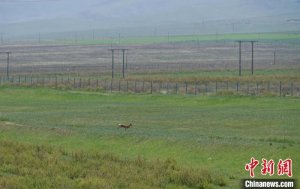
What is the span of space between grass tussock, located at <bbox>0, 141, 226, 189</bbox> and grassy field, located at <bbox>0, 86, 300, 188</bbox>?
0.04 m

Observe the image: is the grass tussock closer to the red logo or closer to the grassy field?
the grassy field

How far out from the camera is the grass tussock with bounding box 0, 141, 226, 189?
21.1 meters

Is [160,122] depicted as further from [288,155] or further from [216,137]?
[288,155]

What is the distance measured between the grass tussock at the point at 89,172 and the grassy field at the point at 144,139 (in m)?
0.04

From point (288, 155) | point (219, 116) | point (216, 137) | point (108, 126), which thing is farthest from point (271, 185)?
point (219, 116)

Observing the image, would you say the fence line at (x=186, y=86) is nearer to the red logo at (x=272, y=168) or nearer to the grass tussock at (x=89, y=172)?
the grass tussock at (x=89, y=172)

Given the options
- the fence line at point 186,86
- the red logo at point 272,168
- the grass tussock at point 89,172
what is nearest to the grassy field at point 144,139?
the grass tussock at point 89,172

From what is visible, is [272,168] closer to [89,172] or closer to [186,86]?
[89,172]

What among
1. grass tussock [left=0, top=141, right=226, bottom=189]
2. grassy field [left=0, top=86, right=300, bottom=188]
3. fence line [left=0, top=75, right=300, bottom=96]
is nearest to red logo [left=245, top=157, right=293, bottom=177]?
grassy field [left=0, top=86, right=300, bottom=188]

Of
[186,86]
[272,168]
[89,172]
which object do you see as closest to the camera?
[89,172]

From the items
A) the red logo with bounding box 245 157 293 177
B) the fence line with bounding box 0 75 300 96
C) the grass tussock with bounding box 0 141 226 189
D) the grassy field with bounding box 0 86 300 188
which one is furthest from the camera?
the fence line with bounding box 0 75 300 96

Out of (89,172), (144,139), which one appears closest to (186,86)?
(144,139)

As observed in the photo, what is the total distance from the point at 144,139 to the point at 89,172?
415 inches

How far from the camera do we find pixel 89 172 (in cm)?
2353
